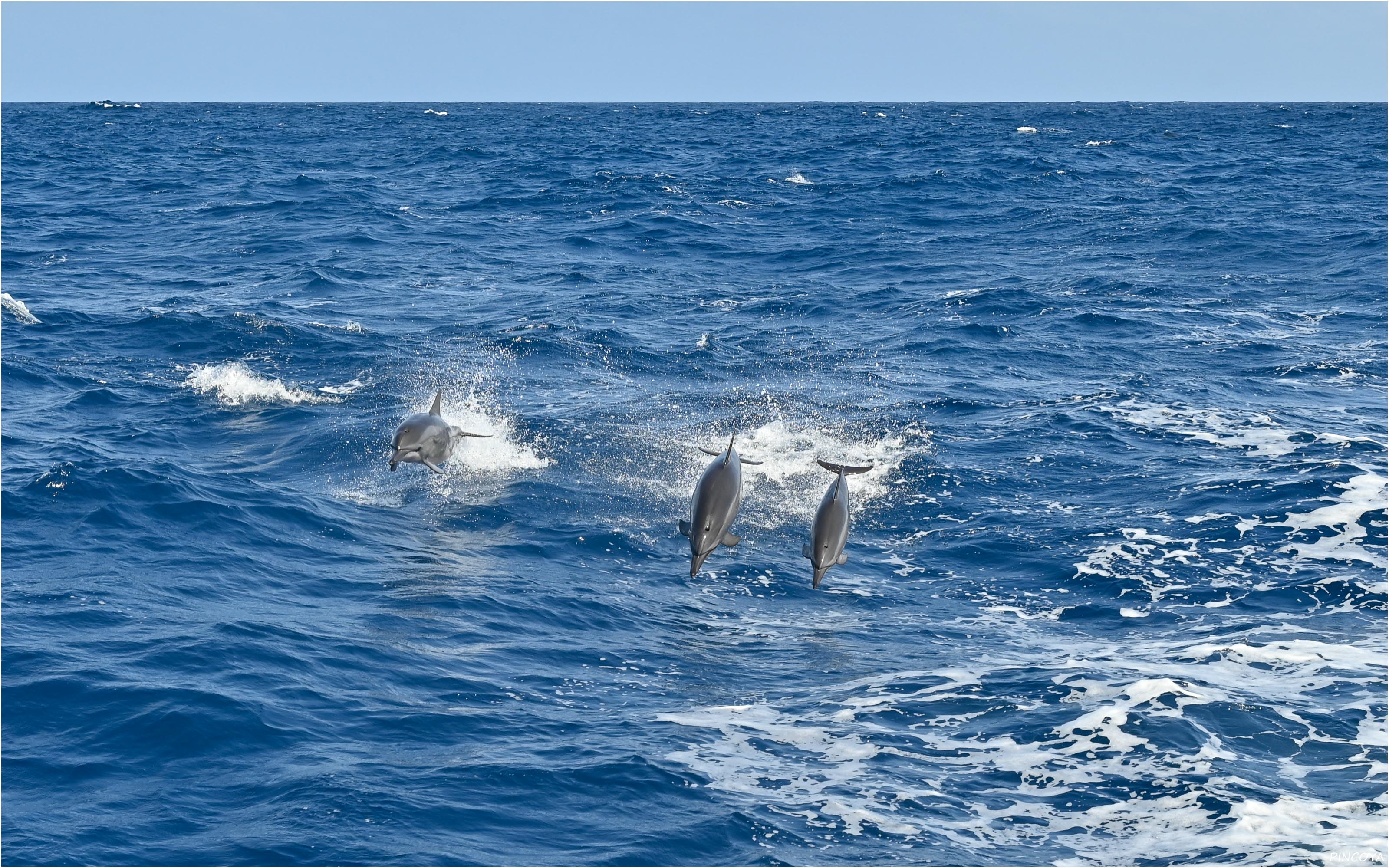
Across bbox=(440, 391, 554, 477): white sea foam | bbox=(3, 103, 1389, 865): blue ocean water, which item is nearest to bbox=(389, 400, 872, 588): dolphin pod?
bbox=(3, 103, 1389, 865): blue ocean water

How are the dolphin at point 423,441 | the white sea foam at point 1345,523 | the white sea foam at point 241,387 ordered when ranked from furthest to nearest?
the white sea foam at point 241,387 → the white sea foam at point 1345,523 → the dolphin at point 423,441

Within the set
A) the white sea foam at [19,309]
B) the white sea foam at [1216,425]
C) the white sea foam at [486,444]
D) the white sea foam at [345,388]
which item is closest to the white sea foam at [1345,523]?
the white sea foam at [1216,425]

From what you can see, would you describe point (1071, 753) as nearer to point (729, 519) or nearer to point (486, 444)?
point (729, 519)

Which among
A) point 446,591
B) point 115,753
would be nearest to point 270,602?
point 446,591

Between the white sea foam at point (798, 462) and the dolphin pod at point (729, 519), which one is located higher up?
the dolphin pod at point (729, 519)

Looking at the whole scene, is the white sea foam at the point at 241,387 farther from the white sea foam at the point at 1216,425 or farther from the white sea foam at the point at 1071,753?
the white sea foam at the point at 1216,425

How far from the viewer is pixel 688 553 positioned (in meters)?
23.2

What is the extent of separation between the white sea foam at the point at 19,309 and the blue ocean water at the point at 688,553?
0.26 m

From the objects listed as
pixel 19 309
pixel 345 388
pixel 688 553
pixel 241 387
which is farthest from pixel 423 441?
pixel 19 309

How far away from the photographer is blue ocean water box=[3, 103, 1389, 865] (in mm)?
14656

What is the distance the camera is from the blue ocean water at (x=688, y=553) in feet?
48.1

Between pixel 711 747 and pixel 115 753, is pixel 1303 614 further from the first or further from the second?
pixel 115 753

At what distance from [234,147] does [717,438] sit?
7961cm

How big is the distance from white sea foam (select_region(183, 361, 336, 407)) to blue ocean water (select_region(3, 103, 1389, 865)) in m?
0.14
